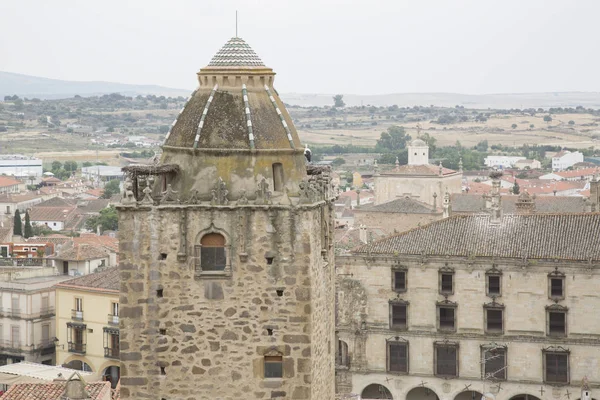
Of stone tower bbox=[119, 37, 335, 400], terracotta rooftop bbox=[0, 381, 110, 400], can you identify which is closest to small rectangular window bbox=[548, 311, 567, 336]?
terracotta rooftop bbox=[0, 381, 110, 400]

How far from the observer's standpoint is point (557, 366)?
57719mm

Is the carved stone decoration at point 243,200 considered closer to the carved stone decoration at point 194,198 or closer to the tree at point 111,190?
the carved stone decoration at point 194,198

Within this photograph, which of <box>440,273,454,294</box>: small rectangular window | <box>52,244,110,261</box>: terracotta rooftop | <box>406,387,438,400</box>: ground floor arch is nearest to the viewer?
<box>440,273,454,294</box>: small rectangular window

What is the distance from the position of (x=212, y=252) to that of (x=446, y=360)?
131 feet

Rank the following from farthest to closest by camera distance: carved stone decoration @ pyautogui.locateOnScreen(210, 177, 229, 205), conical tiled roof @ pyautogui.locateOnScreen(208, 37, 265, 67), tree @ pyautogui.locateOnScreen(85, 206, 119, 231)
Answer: tree @ pyautogui.locateOnScreen(85, 206, 119, 231) → conical tiled roof @ pyautogui.locateOnScreen(208, 37, 265, 67) → carved stone decoration @ pyautogui.locateOnScreen(210, 177, 229, 205)

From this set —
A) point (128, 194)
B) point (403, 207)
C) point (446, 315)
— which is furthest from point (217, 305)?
point (403, 207)

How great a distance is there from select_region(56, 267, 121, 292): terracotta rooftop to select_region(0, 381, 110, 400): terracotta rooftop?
25.1m

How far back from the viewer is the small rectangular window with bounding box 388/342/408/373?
2350 inches

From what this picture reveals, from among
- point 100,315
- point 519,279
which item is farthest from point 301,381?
point 100,315

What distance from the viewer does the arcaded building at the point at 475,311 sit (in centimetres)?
5738

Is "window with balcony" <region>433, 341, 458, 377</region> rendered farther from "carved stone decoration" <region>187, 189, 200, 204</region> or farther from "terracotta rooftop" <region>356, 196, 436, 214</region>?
"terracotta rooftop" <region>356, 196, 436, 214</region>

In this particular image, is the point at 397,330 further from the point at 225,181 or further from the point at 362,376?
the point at 225,181

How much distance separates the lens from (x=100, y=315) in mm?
67875

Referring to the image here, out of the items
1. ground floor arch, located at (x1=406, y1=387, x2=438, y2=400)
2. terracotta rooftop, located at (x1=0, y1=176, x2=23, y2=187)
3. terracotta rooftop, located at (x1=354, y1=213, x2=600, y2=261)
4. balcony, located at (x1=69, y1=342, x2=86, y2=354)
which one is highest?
terracotta rooftop, located at (x1=354, y1=213, x2=600, y2=261)
